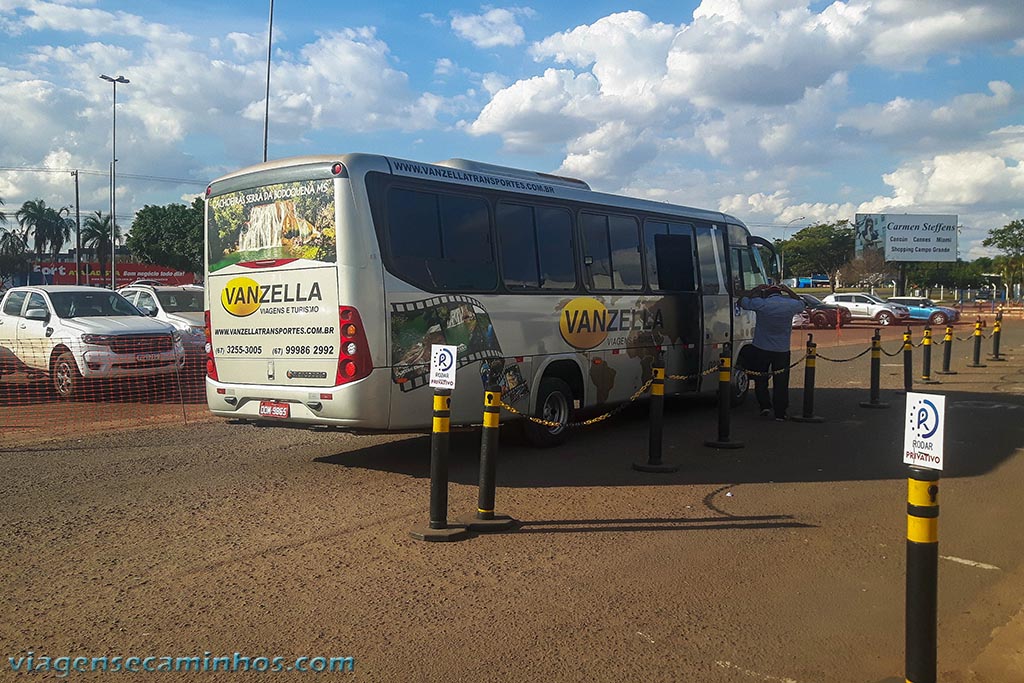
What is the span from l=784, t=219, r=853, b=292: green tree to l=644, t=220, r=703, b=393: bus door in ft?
256

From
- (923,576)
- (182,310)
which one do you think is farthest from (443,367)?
(182,310)

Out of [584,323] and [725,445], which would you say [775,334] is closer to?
[725,445]

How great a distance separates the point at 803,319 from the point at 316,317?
37.6m

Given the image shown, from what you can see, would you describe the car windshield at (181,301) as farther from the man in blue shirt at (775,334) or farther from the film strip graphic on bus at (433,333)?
the man in blue shirt at (775,334)

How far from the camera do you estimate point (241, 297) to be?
8.70m

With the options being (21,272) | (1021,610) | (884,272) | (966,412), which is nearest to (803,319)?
(966,412)

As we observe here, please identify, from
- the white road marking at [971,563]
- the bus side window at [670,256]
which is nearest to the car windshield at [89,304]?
the bus side window at [670,256]

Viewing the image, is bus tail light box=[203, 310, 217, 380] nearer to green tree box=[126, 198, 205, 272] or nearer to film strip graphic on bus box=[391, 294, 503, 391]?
film strip graphic on bus box=[391, 294, 503, 391]

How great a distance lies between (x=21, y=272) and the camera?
76.6 m

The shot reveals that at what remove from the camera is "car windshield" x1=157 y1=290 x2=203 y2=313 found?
58.6 feet

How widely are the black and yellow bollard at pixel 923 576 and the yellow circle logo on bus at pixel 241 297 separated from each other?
6.44m

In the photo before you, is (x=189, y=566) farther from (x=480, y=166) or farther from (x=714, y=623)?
(x=480, y=166)

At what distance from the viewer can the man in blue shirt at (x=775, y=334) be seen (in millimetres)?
12086

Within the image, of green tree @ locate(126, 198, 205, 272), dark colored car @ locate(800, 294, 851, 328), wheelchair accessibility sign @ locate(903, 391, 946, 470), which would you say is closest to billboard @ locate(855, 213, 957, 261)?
dark colored car @ locate(800, 294, 851, 328)
